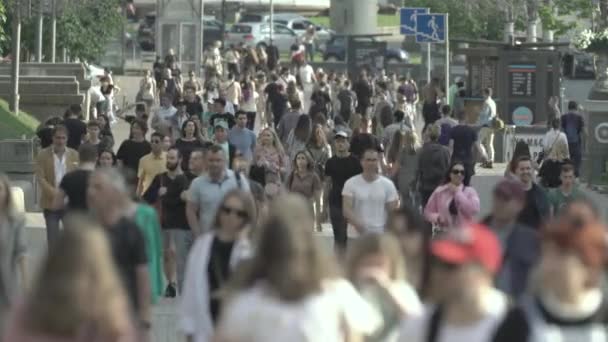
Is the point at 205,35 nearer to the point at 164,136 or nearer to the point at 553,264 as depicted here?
the point at 164,136

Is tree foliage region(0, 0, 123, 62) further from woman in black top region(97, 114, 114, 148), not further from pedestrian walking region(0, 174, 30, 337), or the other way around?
pedestrian walking region(0, 174, 30, 337)

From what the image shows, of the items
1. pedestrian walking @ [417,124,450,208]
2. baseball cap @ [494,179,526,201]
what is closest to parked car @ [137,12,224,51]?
pedestrian walking @ [417,124,450,208]

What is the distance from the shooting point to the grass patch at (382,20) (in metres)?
107

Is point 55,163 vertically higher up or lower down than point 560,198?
higher up

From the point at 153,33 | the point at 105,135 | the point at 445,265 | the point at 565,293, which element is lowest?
the point at 105,135

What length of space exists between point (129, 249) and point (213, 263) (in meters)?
0.47

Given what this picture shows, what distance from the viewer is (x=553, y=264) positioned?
7.66 metres

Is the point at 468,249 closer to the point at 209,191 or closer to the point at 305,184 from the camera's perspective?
the point at 209,191

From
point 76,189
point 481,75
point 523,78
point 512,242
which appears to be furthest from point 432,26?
point 512,242

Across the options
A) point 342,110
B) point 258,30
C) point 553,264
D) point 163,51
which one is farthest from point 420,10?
point 258,30

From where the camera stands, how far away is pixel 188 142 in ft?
66.8

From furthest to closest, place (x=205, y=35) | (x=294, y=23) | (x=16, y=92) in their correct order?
(x=294, y=23) → (x=205, y=35) → (x=16, y=92)

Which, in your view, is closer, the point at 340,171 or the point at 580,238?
the point at 580,238

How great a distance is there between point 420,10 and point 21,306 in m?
35.2
